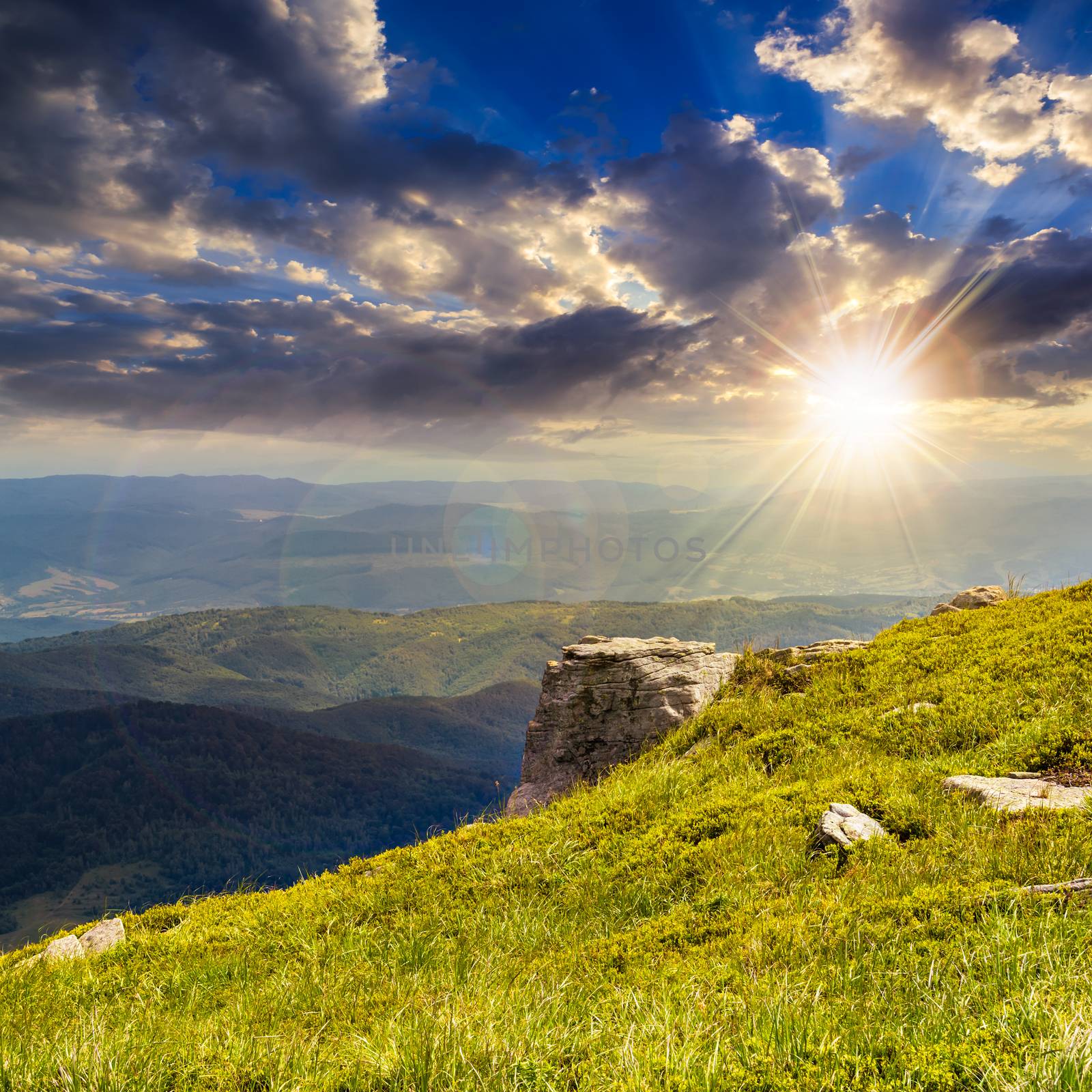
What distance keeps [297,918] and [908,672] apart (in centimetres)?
1132

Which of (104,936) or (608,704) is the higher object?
(608,704)

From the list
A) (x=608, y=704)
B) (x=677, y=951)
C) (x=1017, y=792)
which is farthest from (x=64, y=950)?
(x=1017, y=792)

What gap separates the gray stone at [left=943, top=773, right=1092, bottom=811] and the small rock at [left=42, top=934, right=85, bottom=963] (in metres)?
11.2

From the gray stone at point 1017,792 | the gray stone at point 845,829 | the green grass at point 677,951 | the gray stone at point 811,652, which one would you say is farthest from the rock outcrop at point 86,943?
the gray stone at point 811,652

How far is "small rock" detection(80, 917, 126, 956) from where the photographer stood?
342 inches

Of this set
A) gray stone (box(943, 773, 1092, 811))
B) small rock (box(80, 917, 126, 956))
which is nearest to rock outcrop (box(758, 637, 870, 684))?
gray stone (box(943, 773, 1092, 811))

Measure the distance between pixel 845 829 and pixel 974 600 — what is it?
46.1 ft

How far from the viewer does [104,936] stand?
30.4 ft

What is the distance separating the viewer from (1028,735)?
29.1 feet

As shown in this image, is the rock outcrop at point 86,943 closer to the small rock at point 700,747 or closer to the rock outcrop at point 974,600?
the small rock at point 700,747

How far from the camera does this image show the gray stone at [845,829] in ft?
22.8

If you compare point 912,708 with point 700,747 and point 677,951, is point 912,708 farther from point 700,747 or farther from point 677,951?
point 677,951

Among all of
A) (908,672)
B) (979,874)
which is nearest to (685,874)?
(979,874)

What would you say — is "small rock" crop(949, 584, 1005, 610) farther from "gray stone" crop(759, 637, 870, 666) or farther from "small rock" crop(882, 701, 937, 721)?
"small rock" crop(882, 701, 937, 721)
